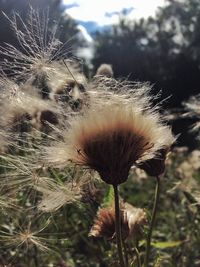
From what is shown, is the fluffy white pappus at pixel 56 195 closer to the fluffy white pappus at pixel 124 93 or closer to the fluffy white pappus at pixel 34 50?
the fluffy white pappus at pixel 124 93

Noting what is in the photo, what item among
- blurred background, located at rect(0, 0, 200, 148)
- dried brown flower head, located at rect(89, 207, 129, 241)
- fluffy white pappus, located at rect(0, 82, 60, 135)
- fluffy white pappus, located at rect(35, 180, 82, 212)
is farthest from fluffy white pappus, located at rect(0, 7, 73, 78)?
blurred background, located at rect(0, 0, 200, 148)

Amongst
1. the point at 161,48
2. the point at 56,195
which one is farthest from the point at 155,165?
the point at 161,48

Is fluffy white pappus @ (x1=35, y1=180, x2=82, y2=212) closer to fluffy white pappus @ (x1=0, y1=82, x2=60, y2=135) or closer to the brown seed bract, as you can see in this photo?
fluffy white pappus @ (x1=0, y1=82, x2=60, y2=135)

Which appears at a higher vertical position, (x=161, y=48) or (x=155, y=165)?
(x=161, y=48)

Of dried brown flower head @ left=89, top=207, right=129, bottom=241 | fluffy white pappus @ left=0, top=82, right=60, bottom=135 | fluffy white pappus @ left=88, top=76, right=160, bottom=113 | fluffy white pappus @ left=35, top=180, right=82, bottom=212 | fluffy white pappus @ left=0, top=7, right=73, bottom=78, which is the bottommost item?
dried brown flower head @ left=89, top=207, right=129, bottom=241

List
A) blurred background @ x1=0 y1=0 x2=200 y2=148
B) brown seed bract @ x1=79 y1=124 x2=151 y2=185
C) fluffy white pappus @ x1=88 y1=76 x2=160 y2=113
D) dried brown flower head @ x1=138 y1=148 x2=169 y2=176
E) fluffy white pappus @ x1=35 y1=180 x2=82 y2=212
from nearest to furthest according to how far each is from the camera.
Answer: brown seed bract @ x1=79 y1=124 x2=151 y2=185 → fluffy white pappus @ x1=88 y1=76 x2=160 y2=113 → fluffy white pappus @ x1=35 y1=180 x2=82 y2=212 → dried brown flower head @ x1=138 y1=148 x2=169 y2=176 → blurred background @ x1=0 y1=0 x2=200 y2=148

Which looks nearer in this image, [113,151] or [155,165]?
[113,151]

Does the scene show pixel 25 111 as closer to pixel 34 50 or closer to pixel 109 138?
pixel 34 50

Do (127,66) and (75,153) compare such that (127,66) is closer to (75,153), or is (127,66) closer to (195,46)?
(195,46)

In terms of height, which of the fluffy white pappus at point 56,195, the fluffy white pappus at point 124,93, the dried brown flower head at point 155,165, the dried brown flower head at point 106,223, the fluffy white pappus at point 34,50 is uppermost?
the fluffy white pappus at point 34,50

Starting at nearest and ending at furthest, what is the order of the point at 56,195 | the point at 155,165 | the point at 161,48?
the point at 56,195
the point at 155,165
the point at 161,48

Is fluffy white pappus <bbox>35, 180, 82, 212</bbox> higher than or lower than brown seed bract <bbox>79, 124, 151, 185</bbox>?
higher

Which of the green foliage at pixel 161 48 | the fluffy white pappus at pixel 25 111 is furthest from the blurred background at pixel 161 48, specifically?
the fluffy white pappus at pixel 25 111
